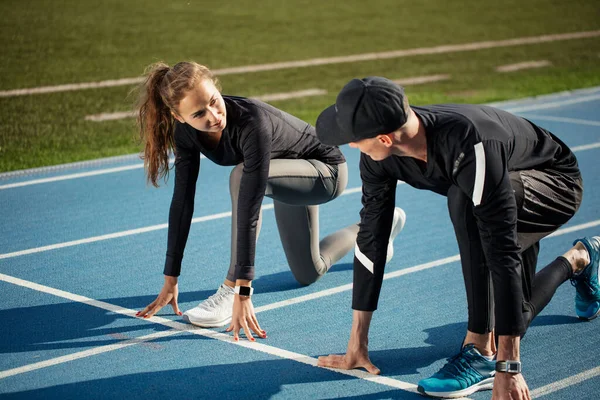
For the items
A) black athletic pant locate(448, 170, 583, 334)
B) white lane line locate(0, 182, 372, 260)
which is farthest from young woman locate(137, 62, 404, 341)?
white lane line locate(0, 182, 372, 260)

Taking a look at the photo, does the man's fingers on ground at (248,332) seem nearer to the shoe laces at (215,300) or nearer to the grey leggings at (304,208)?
the shoe laces at (215,300)

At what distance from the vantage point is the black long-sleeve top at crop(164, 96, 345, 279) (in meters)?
4.72

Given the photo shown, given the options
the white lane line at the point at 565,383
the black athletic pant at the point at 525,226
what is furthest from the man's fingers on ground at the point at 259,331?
the white lane line at the point at 565,383

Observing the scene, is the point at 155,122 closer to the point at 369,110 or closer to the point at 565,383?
the point at 369,110

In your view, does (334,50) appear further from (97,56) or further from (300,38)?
(97,56)

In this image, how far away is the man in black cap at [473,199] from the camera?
3654 mm

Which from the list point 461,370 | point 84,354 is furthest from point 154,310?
point 461,370

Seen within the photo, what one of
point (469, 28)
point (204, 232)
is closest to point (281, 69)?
point (469, 28)

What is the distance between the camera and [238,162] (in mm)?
5188

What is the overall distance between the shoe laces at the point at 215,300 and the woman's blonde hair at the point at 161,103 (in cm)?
78

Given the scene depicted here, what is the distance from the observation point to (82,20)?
18672 mm

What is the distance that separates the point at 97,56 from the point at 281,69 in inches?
130

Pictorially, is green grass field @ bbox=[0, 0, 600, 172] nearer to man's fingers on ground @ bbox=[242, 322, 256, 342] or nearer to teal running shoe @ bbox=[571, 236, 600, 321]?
man's fingers on ground @ bbox=[242, 322, 256, 342]

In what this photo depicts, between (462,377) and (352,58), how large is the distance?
13070 mm
